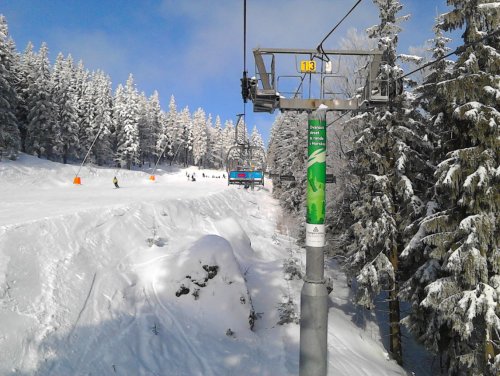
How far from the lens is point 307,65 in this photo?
215 inches

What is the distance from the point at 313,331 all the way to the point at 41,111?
2415 inches

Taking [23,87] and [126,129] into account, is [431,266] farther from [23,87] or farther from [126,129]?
[126,129]

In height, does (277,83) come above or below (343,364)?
above

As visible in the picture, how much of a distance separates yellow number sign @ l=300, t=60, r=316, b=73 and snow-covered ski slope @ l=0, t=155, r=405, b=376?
7370 mm

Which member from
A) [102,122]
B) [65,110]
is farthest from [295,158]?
[65,110]

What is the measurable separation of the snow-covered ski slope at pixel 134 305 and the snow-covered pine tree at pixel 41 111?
43627 millimetres

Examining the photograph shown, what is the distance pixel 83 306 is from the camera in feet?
32.5

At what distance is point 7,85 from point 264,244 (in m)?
42.0

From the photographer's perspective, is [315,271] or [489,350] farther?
[489,350]

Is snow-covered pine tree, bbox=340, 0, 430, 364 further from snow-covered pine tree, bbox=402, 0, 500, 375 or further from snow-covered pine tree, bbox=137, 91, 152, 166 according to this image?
A: snow-covered pine tree, bbox=137, 91, 152, 166

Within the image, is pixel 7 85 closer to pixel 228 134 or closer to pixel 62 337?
pixel 62 337

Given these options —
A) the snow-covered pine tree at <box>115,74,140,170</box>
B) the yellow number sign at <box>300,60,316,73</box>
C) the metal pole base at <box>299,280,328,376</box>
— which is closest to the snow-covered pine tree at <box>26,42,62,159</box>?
the snow-covered pine tree at <box>115,74,140,170</box>

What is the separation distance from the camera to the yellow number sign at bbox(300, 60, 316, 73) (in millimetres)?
5445

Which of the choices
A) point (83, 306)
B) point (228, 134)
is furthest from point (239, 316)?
point (228, 134)
